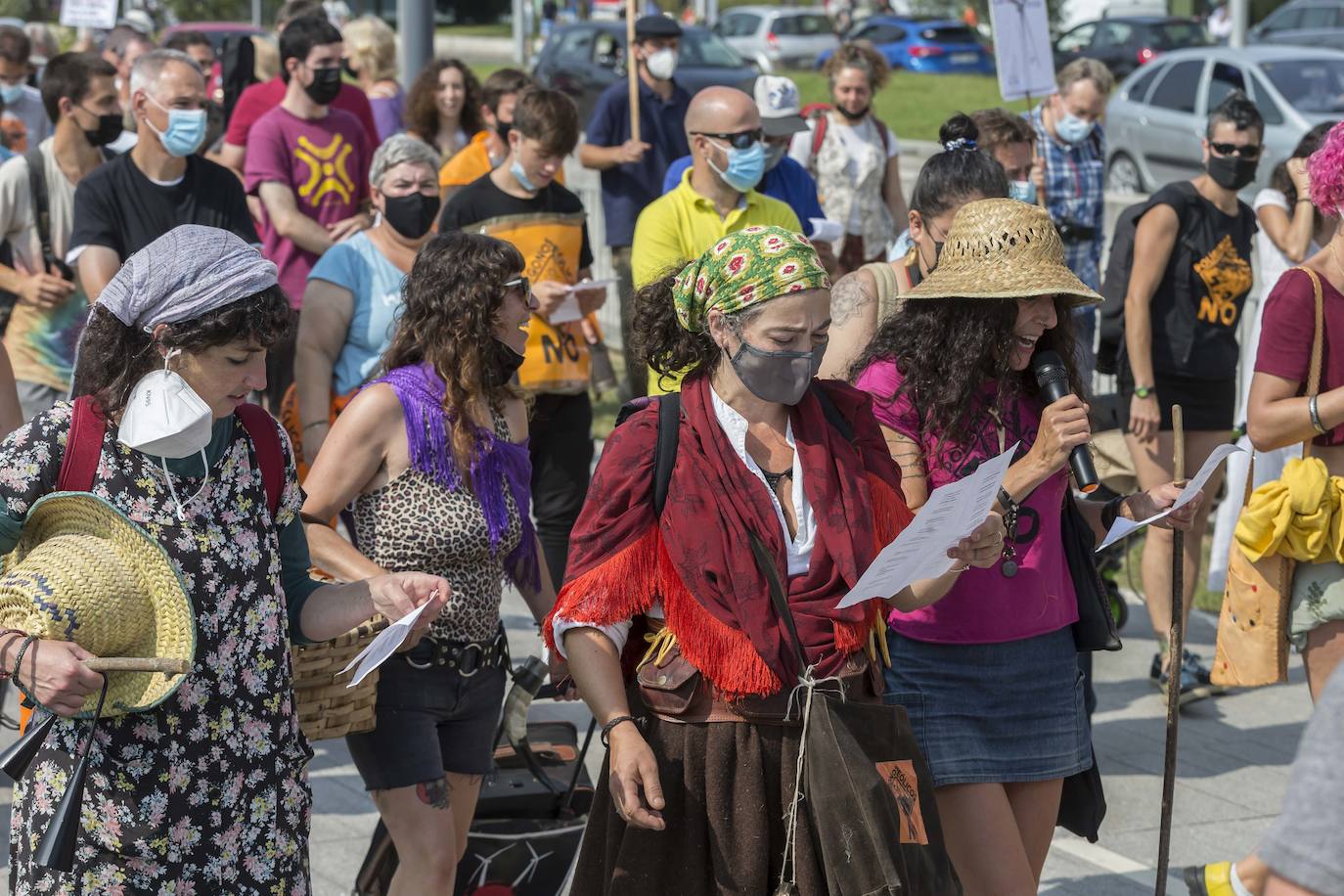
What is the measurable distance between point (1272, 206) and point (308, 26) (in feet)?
14.0

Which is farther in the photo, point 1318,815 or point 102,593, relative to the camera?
point 102,593

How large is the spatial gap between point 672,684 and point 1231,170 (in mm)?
4410

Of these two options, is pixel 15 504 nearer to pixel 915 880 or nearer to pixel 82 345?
pixel 82 345

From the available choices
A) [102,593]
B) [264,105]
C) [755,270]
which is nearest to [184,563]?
[102,593]

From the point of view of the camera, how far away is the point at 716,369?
337 cm

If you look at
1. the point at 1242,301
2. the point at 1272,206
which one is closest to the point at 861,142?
the point at 1272,206

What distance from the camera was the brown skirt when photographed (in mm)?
3137

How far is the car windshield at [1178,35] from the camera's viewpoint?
31.9m

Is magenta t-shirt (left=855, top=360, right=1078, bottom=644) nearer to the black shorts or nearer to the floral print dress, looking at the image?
the floral print dress

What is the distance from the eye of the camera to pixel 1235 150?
6.79 metres

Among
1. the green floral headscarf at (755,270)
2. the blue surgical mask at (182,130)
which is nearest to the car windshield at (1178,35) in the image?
the blue surgical mask at (182,130)

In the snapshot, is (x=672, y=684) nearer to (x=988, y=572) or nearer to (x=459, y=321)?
(x=988, y=572)

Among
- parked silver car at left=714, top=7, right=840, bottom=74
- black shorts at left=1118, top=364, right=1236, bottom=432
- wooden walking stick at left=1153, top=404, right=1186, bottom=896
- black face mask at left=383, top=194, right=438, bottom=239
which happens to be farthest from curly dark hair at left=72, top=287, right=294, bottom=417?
parked silver car at left=714, top=7, right=840, bottom=74

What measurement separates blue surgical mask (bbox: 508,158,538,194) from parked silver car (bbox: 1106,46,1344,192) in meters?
11.8
